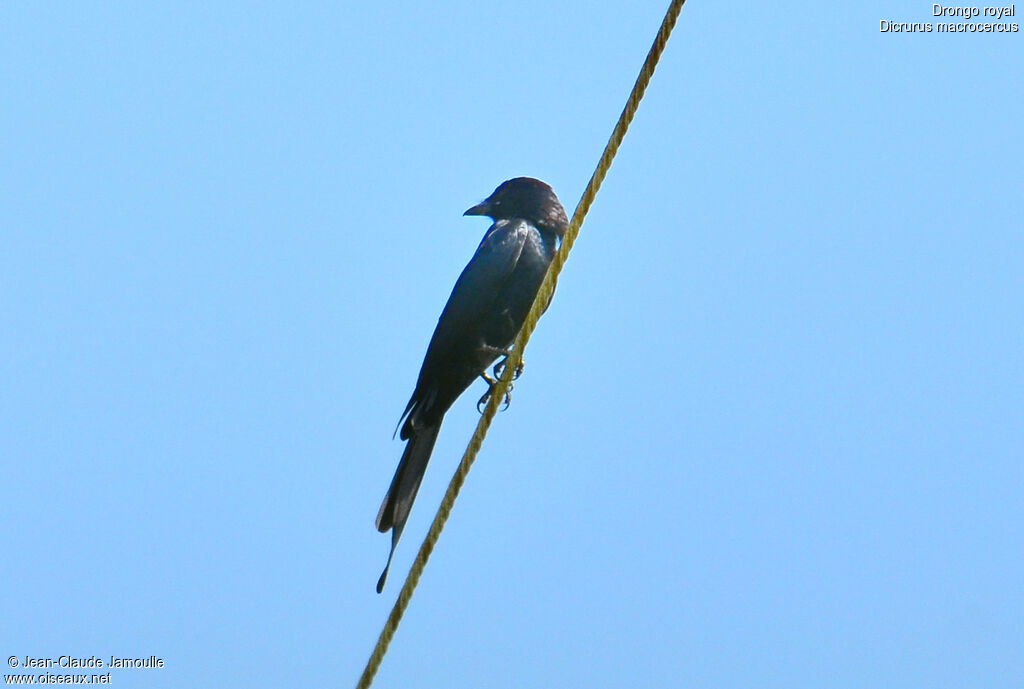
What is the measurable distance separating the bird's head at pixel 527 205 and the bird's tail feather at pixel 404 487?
1.18 meters

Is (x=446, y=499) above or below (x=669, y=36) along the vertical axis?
below

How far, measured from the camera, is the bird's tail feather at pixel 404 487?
469 centimetres

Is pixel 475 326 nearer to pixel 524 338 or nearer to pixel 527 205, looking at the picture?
pixel 527 205

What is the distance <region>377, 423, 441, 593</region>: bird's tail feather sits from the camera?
4.69 m

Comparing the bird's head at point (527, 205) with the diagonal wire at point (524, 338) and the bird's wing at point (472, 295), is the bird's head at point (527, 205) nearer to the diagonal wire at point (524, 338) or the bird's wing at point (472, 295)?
the bird's wing at point (472, 295)

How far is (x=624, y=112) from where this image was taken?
3.22 meters

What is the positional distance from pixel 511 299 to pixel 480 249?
0.96 feet

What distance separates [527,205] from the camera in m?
5.63

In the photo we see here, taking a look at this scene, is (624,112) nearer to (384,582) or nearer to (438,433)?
(384,582)

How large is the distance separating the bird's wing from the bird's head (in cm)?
29

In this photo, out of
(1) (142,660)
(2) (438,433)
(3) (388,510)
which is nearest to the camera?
(3) (388,510)

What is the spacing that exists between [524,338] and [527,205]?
2195 mm

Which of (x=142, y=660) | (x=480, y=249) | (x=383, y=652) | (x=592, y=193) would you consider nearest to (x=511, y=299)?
(x=480, y=249)

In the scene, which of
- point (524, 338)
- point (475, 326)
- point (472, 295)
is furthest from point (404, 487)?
point (524, 338)
